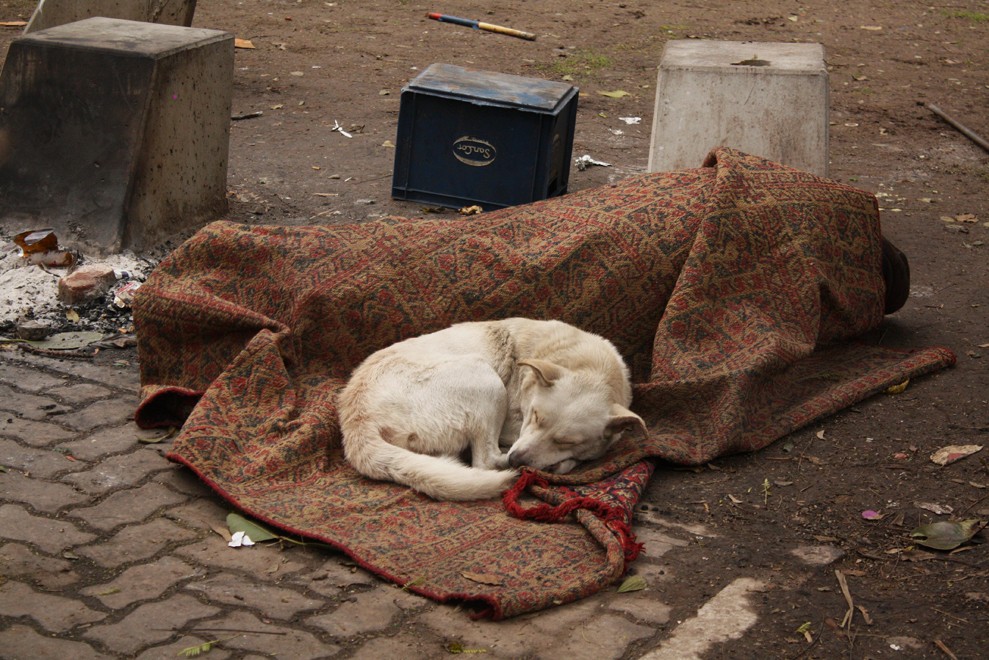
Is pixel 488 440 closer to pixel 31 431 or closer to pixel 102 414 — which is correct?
pixel 102 414

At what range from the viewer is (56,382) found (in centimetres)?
546

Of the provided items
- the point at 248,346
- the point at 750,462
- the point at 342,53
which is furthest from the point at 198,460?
the point at 342,53

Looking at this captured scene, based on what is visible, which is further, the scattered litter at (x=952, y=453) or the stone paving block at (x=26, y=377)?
the stone paving block at (x=26, y=377)

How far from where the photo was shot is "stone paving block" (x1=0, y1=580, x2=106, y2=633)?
3.57m

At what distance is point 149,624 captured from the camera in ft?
11.8

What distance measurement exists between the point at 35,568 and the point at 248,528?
779 millimetres

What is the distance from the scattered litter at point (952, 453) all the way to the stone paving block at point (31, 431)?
12.9ft

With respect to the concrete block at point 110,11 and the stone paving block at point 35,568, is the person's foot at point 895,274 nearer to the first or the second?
the stone paving block at point 35,568

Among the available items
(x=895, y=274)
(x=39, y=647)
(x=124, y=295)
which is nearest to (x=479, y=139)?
(x=124, y=295)

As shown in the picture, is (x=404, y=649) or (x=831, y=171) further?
(x=831, y=171)

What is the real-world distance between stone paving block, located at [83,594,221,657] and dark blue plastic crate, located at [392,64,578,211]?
4555 millimetres

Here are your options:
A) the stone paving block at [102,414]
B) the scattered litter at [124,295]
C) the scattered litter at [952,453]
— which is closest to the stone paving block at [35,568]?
the stone paving block at [102,414]

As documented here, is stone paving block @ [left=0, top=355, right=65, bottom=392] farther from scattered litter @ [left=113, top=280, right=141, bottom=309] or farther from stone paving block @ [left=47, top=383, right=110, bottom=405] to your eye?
scattered litter @ [left=113, top=280, right=141, bottom=309]

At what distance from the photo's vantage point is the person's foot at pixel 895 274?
237 inches
